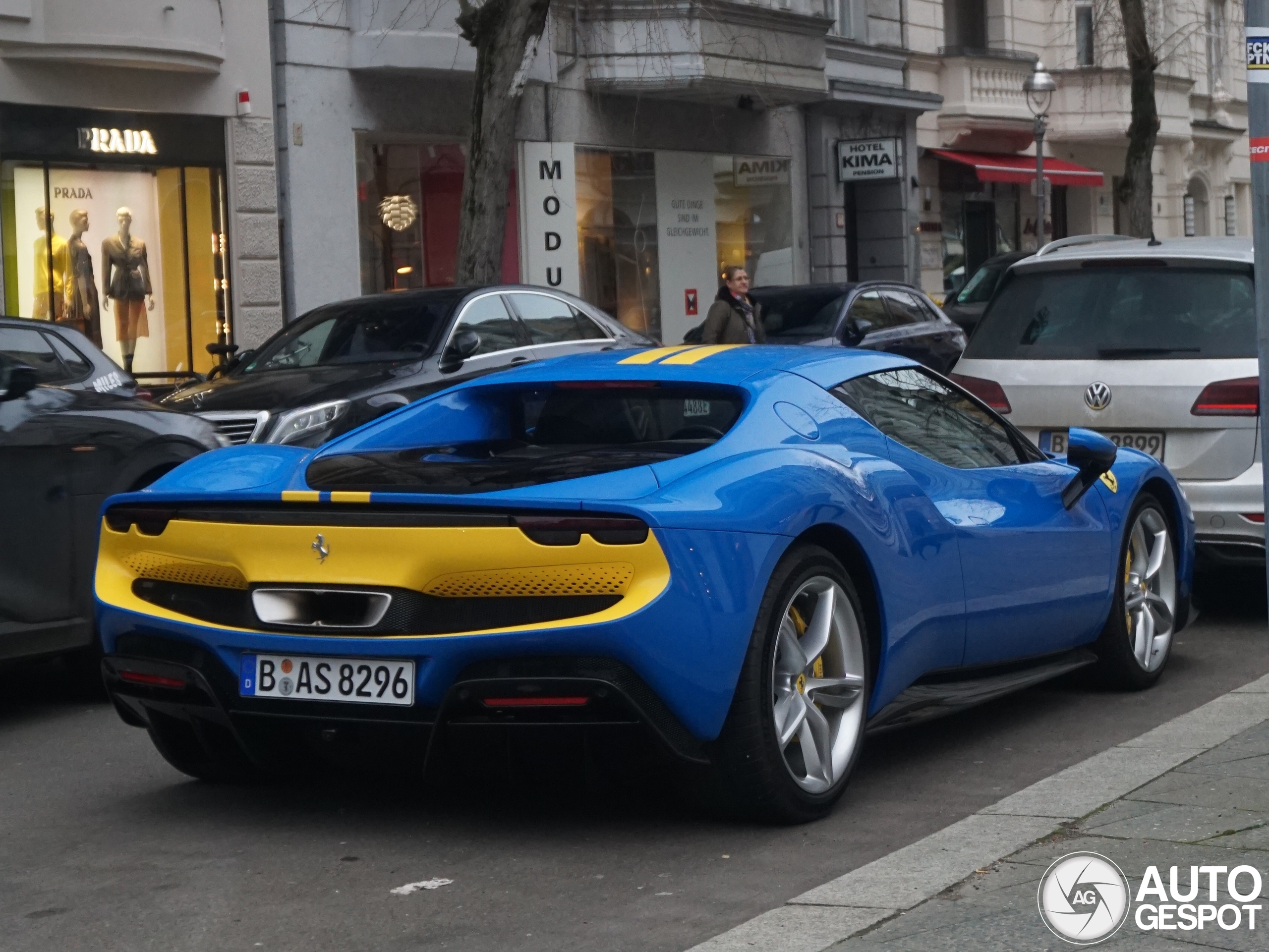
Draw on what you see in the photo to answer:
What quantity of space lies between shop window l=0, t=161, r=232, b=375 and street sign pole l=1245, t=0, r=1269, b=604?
13667mm

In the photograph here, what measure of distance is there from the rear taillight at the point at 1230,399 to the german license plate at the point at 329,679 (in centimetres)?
478

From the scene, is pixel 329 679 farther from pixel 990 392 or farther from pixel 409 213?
pixel 409 213

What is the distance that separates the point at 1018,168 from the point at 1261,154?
91.4ft

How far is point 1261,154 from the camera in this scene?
5.49 m

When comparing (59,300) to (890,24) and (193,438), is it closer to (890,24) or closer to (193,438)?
(193,438)

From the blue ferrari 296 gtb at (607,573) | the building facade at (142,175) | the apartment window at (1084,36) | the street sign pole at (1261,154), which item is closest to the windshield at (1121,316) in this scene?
the blue ferrari 296 gtb at (607,573)

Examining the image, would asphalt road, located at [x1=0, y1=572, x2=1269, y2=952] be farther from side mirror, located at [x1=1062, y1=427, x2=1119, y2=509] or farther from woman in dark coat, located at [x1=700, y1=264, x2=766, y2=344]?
woman in dark coat, located at [x1=700, y1=264, x2=766, y2=344]

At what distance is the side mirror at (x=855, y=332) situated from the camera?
51.1ft

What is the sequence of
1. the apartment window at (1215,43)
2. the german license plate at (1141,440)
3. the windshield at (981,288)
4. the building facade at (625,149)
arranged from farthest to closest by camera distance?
the apartment window at (1215,43) < the windshield at (981,288) < the building facade at (625,149) < the german license plate at (1141,440)

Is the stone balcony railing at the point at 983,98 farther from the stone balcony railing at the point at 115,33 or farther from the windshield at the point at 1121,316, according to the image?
Result: the windshield at the point at 1121,316

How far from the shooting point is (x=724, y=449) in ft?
16.9

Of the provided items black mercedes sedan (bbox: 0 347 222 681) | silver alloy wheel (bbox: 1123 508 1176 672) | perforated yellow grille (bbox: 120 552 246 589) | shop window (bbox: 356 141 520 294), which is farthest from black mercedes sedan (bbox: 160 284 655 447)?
shop window (bbox: 356 141 520 294)

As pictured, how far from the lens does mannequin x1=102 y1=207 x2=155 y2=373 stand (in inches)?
728

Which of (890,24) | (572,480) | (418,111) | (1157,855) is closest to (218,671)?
(572,480)
